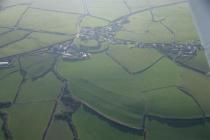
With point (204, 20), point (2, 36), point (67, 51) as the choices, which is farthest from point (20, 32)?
point (204, 20)

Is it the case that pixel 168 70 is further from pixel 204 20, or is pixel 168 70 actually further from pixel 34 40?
pixel 204 20

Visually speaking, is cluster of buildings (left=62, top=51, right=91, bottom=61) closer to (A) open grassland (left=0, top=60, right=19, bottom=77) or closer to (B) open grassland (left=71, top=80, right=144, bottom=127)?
(B) open grassland (left=71, top=80, right=144, bottom=127)

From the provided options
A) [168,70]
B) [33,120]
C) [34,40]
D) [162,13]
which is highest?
[162,13]

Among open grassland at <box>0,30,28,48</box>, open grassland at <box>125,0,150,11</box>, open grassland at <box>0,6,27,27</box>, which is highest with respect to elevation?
open grassland at <box>125,0,150,11</box>

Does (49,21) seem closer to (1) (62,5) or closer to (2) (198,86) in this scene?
(1) (62,5)

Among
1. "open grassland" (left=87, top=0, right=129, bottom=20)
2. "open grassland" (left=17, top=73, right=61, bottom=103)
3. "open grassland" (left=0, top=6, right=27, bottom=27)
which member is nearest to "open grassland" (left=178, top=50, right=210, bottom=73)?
"open grassland" (left=87, top=0, right=129, bottom=20)

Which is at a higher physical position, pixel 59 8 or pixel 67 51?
pixel 59 8
